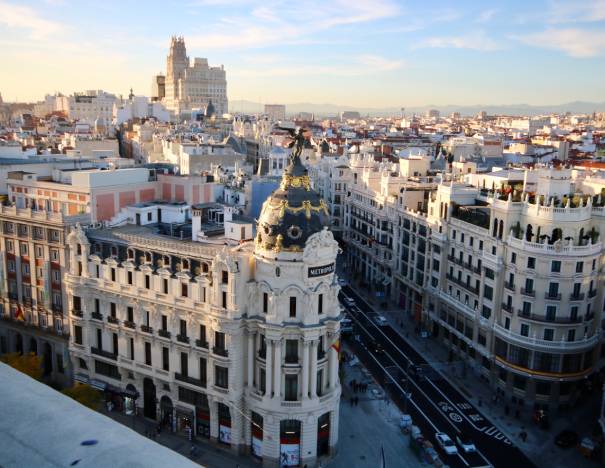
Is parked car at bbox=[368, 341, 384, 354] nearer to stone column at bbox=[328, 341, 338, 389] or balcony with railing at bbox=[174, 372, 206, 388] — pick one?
stone column at bbox=[328, 341, 338, 389]

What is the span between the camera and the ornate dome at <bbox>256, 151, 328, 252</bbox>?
6131 centimetres

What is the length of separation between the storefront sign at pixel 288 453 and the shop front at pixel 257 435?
2.35 metres

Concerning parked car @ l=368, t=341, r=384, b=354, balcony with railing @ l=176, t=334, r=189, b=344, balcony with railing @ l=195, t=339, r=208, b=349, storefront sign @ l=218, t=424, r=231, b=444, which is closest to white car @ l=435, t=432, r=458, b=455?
storefront sign @ l=218, t=424, r=231, b=444

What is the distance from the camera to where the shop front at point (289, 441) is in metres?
62.9

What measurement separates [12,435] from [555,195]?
77.9 m

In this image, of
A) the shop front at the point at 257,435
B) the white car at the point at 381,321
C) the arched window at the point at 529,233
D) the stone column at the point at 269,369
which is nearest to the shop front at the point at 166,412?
the shop front at the point at 257,435

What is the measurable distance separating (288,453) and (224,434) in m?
7.59

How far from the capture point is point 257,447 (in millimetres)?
64500

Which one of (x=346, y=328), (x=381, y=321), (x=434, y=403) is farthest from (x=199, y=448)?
(x=381, y=321)

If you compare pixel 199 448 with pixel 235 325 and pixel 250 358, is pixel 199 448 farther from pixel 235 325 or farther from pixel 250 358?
pixel 235 325

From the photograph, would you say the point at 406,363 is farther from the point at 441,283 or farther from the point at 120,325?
the point at 120,325

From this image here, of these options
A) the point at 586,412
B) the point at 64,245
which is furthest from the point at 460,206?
the point at 64,245

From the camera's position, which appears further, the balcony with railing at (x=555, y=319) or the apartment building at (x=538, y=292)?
the balcony with railing at (x=555, y=319)

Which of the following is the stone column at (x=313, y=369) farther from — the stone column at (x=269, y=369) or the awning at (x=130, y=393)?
the awning at (x=130, y=393)
